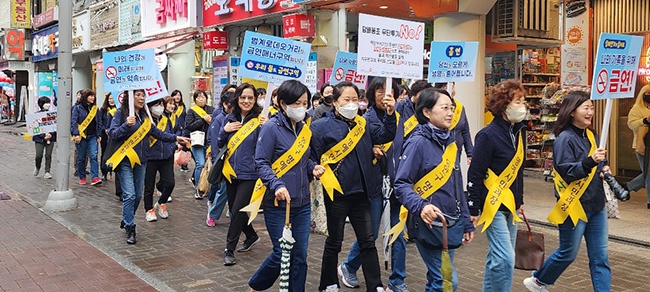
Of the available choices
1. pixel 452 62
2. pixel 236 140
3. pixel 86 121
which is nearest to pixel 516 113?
pixel 452 62

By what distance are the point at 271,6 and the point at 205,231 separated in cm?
777

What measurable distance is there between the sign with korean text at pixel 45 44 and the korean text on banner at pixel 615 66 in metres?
31.3

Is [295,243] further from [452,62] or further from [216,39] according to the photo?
[216,39]

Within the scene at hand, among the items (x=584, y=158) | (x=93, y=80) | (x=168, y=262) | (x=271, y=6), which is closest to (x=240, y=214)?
(x=168, y=262)

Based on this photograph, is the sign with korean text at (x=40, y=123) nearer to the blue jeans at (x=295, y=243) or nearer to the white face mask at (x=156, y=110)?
the white face mask at (x=156, y=110)

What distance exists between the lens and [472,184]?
4.94 metres

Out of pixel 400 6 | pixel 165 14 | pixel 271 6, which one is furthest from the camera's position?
pixel 165 14

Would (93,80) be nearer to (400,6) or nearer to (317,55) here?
(317,55)

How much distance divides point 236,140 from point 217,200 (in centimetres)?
199

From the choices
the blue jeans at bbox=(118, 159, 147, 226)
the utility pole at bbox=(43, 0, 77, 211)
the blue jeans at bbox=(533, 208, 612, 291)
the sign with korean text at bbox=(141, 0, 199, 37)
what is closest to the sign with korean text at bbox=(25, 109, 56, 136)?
the utility pole at bbox=(43, 0, 77, 211)

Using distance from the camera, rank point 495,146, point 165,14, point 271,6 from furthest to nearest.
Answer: point 165,14, point 271,6, point 495,146

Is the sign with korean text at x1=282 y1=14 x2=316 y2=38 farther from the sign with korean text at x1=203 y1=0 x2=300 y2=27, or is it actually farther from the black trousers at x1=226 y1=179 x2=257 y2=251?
the black trousers at x1=226 y1=179 x2=257 y2=251

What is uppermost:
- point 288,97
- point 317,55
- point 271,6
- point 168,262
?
point 271,6

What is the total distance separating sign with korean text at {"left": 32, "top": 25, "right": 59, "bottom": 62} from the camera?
33.6m
